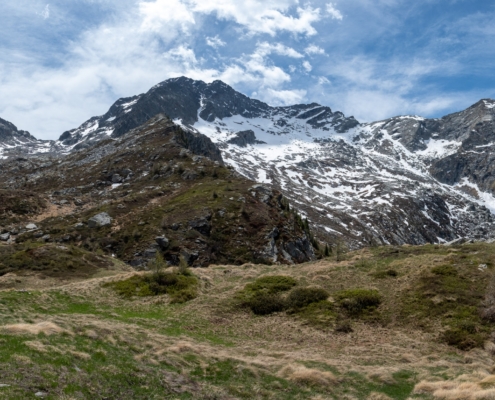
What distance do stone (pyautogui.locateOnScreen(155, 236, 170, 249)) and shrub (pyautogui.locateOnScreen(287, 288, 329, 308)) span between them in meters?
32.4

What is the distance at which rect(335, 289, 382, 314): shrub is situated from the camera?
3044 centimetres

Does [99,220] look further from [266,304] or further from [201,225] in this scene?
[266,304]

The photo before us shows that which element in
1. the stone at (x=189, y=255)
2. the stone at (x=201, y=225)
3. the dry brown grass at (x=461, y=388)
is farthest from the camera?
the stone at (x=201, y=225)

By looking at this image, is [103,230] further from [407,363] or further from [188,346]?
[407,363]

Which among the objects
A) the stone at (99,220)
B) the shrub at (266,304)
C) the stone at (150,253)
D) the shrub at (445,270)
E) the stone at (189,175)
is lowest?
the shrub at (266,304)

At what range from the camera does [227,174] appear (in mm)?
98438

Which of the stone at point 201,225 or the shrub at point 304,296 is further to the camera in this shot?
the stone at point 201,225

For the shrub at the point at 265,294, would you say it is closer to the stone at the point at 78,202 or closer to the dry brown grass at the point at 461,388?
the dry brown grass at the point at 461,388

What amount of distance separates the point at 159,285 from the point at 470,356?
2624cm

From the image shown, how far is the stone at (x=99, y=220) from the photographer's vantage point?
6800cm

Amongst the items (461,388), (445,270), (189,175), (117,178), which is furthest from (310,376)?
(117,178)

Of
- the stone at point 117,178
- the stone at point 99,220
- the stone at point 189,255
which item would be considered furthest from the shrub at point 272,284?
the stone at point 117,178

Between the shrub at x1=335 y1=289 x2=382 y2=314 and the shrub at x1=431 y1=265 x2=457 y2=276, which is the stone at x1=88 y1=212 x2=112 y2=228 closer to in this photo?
the shrub at x1=335 y1=289 x2=382 y2=314

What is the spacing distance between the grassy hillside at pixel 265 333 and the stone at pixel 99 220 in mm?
25249
